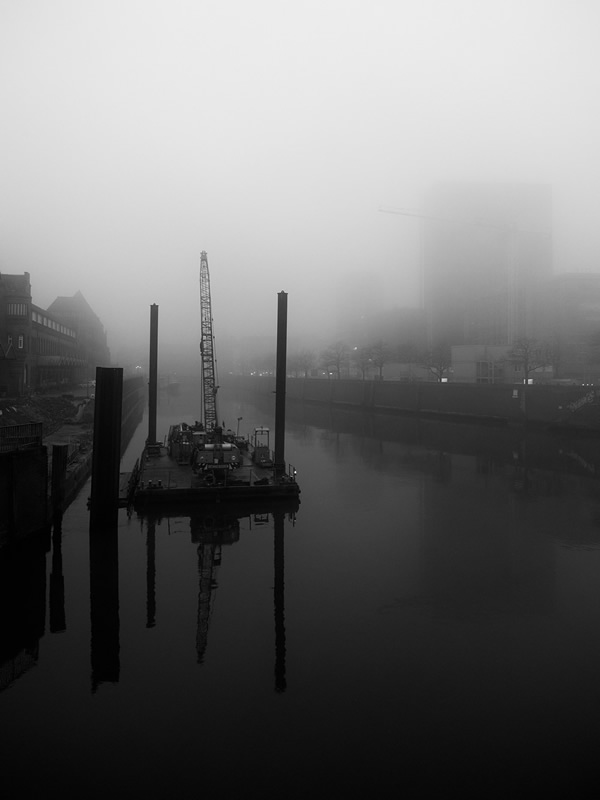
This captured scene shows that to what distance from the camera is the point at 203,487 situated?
17.6 metres

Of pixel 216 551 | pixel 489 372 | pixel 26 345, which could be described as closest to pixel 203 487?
pixel 216 551

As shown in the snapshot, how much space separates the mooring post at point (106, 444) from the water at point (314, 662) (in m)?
0.85

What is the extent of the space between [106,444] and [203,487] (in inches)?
147

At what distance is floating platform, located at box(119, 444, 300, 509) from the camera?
1738 cm

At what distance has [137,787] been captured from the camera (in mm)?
5910

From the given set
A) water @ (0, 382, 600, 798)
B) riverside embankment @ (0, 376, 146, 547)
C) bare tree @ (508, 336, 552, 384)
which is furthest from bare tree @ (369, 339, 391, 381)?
water @ (0, 382, 600, 798)

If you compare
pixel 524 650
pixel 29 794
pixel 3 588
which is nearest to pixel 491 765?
pixel 524 650

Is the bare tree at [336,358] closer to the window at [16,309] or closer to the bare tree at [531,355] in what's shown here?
the bare tree at [531,355]

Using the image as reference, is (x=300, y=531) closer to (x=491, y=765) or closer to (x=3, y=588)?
(x=3, y=588)

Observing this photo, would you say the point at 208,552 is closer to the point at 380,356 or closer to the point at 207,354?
the point at 207,354

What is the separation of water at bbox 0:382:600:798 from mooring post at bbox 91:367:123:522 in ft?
2.80

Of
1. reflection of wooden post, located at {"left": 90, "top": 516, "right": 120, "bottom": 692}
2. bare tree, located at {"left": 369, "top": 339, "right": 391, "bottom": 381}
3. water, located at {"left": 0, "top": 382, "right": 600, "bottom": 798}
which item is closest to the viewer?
water, located at {"left": 0, "top": 382, "right": 600, "bottom": 798}

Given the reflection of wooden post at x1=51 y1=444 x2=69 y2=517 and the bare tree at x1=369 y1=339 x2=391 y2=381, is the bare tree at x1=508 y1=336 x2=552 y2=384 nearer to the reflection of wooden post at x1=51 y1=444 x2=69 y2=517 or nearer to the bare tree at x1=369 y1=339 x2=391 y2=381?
the bare tree at x1=369 y1=339 x2=391 y2=381

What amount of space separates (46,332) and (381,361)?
37483mm
